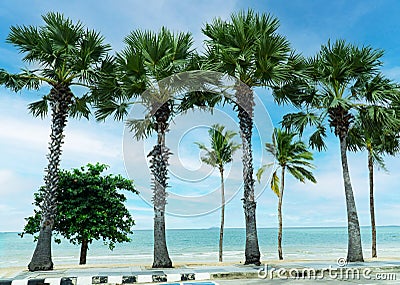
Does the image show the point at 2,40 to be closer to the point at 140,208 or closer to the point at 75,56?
the point at 75,56

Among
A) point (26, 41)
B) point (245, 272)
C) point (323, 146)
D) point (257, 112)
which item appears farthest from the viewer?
point (323, 146)

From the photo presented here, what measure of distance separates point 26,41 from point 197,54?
552 centimetres

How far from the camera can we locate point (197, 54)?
13.4 m

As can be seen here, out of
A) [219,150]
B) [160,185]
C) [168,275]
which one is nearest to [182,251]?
[219,150]

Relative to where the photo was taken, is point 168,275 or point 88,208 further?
point 88,208

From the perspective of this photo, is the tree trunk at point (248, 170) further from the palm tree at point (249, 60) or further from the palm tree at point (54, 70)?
the palm tree at point (54, 70)

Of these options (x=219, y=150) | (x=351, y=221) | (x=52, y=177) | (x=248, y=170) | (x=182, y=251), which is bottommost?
(x=182, y=251)

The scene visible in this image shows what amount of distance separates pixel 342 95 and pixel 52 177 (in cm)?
1031

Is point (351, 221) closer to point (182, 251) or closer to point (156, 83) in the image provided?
point (156, 83)

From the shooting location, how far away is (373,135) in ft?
53.8

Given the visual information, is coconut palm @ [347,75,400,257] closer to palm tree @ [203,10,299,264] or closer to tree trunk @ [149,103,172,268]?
palm tree @ [203,10,299,264]

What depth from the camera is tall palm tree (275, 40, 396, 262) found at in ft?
44.4

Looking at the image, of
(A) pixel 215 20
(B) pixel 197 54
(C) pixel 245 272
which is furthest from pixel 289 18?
(C) pixel 245 272

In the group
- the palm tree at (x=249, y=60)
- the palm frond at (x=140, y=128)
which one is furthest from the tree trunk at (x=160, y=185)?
the palm tree at (x=249, y=60)
